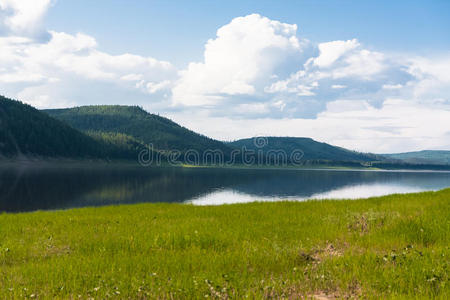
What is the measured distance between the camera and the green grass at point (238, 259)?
262 inches

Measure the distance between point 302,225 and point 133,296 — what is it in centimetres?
961

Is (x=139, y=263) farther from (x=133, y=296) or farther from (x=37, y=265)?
(x=37, y=265)

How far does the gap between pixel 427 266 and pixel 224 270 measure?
15.3 feet

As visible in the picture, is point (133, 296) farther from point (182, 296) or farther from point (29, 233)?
point (29, 233)

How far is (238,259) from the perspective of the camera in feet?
29.1

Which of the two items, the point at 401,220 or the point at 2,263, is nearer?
the point at 2,263

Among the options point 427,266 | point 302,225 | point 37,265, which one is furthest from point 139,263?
point 302,225

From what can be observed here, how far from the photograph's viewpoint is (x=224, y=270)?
316 inches

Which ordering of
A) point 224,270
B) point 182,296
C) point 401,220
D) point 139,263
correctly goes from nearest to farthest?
point 182,296 → point 224,270 → point 139,263 → point 401,220

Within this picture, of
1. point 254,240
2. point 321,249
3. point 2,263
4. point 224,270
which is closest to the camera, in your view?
point 224,270

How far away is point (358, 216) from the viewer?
14188mm

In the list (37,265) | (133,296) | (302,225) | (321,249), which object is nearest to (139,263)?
(133,296)

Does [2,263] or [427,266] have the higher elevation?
[427,266]

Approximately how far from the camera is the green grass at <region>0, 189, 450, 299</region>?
6645 mm
